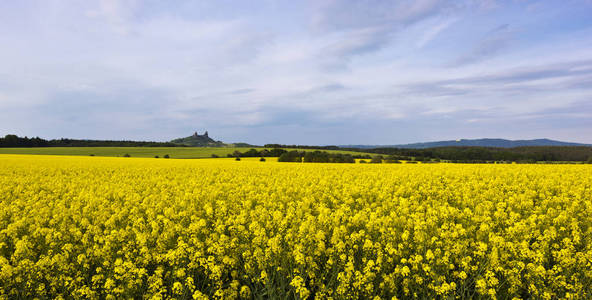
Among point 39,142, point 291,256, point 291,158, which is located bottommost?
point 291,256

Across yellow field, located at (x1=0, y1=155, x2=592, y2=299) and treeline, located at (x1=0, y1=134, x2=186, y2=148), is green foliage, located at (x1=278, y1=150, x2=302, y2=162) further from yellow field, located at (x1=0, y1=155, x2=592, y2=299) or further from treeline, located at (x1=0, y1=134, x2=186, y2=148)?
treeline, located at (x1=0, y1=134, x2=186, y2=148)

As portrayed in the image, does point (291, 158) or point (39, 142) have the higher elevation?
point (39, 142)

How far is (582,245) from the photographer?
20.5 feet

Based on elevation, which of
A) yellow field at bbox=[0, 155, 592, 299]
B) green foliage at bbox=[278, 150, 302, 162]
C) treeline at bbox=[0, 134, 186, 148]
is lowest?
yellow field at bbox=[0, 155, 592, 299]

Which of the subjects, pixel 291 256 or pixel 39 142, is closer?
pixel 291 256

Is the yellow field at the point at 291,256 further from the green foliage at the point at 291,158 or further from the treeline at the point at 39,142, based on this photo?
the treeline at the point at 39,142

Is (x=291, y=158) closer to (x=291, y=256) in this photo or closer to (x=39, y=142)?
(x=291, y=256)

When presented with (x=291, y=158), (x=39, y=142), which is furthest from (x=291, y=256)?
(x=39, y=142)

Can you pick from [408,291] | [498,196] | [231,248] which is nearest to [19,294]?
[231,248]

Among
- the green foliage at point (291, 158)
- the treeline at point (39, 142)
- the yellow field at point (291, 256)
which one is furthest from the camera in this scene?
the treeline at point (39, 142)

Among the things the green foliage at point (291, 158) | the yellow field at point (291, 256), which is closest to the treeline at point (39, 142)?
the green foliage at point (291, 158)

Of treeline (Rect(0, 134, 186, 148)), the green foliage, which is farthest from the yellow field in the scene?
treeline (Rect(0, 134, 186, 148))

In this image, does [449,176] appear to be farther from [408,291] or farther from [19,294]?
[19,294]

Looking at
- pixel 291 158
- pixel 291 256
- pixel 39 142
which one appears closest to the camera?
pixel 291 256
